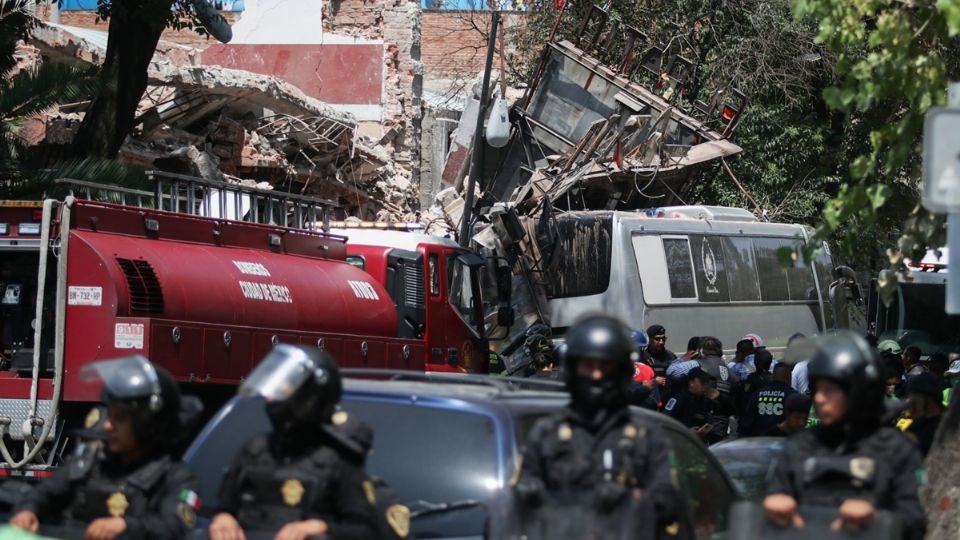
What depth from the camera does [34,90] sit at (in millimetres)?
15148

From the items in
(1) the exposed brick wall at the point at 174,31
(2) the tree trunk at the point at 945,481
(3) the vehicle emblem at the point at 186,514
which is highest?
(1) the exposed brick wall at the point at 174,31

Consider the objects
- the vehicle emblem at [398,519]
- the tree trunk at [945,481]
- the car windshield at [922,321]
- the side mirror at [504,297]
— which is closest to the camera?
the vehicle emblem at [398,519]

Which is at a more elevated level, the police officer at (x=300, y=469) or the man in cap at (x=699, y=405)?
the police officer at (x=300, y=469)

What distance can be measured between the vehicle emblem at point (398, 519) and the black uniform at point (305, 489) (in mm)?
95

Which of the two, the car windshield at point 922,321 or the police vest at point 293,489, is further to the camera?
the car windshield at point 922,321

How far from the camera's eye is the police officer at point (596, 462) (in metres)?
4.89

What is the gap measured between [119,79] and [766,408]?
9.06 metres

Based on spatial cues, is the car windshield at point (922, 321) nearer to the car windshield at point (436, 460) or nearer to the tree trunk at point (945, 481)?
the tree trunk at point (945, 481)

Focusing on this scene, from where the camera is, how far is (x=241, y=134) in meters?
23.7

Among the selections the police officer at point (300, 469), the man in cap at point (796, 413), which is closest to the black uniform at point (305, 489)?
the police officer at point (300, 469)

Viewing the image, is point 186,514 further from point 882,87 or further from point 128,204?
point 128,204

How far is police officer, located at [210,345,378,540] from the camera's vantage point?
496 centimetres

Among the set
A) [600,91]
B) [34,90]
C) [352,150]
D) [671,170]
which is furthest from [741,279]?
[34,90]

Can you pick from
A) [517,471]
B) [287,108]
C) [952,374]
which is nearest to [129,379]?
[517,471]
